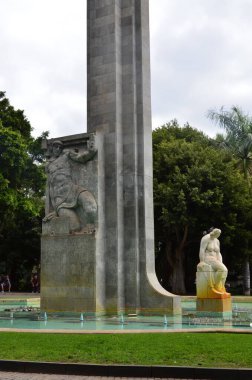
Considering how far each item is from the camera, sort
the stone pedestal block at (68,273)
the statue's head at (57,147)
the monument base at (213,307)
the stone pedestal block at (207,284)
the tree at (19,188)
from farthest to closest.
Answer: the tree at (19,188)
the statue's head at (57,147)
the stone pedestal block at (68,273)
the stone pedestal block at (207,284)
the monument base at (213,307)


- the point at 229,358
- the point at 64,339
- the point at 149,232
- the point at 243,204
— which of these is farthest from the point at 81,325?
the point at 243,204

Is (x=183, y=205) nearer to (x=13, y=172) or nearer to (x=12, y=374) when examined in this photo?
(x=13, y=172)

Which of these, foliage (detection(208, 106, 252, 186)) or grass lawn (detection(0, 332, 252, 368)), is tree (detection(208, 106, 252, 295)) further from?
grass lawn (detection(0, 332, 252, 368))

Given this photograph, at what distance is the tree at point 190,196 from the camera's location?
41469 mm

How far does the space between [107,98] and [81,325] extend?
970 cm

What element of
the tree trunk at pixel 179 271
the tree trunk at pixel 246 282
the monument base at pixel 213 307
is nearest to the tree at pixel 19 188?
the tree trunk at pixel 179 271

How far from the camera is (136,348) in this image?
1096 centimetres

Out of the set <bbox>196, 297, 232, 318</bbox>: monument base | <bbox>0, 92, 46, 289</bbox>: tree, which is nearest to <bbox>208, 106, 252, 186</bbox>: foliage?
<bbox>0, 92, 46, 289</bbox>: tree

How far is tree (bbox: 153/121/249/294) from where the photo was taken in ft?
136

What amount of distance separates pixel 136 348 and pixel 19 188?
34.6 meters

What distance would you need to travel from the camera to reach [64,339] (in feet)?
40.3

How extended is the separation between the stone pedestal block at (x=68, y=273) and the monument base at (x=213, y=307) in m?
4.01

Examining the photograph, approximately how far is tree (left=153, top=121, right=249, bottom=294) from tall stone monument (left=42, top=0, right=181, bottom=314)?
19542mm

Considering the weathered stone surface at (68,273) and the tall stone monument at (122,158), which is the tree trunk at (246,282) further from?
the weathered stone surface at (68,273)
